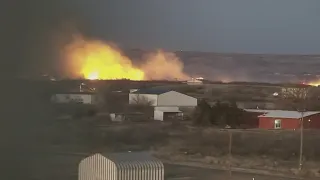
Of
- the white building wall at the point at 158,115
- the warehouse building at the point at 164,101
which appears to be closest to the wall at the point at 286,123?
the white building wall at the point at 158,115

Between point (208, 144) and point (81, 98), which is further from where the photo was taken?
point (81, 98)

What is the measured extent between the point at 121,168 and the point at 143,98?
2802 cm

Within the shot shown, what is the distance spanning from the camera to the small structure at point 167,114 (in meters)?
33.1

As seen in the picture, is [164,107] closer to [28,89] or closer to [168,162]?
[168,162]

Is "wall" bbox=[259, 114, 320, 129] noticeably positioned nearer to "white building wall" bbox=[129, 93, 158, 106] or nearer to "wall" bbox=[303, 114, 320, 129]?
"wall" bbox=[303, 114, 320, 129]

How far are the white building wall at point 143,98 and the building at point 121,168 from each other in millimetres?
26471

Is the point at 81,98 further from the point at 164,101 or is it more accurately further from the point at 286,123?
the point at 286,123

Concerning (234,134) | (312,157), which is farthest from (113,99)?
(312,157)

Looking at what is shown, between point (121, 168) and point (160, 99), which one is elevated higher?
point (160, 99)

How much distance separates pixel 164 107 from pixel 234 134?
34.5 feet

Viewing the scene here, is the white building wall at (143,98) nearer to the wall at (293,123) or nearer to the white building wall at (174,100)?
the white building wall at (174,100)

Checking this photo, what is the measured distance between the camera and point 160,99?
123 ft

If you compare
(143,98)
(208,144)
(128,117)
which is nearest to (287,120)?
(208,144)

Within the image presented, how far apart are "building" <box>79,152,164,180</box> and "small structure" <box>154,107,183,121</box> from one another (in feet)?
73.0
